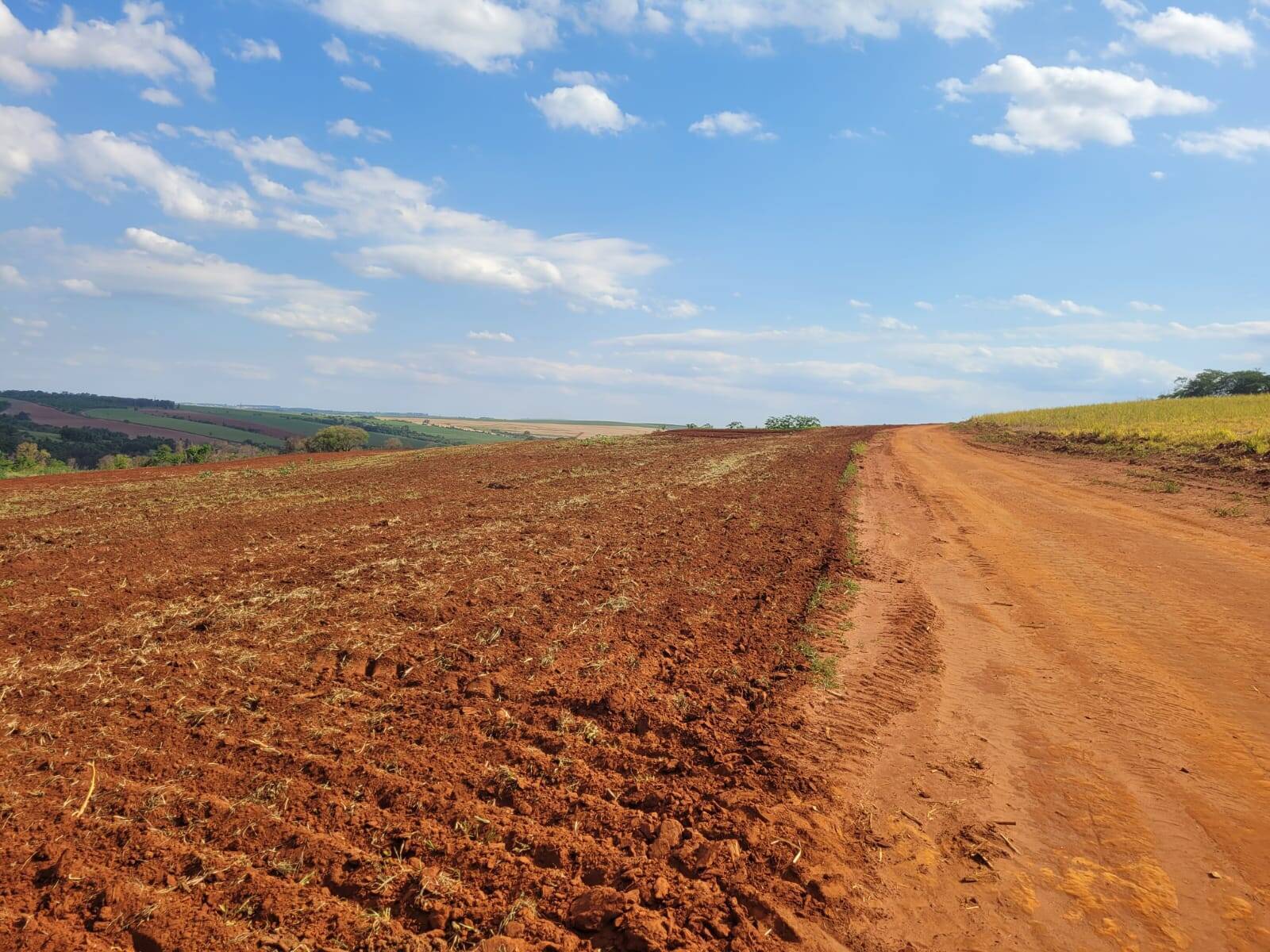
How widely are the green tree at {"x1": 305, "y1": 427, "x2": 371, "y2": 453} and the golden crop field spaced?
39.7 m

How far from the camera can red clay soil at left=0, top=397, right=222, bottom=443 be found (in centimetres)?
6856

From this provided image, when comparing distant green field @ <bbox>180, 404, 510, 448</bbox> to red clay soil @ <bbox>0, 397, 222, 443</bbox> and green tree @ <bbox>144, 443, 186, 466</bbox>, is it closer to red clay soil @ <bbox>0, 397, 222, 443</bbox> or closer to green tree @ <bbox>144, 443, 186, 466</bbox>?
red clay soil @ <bbox>0, 397, 222, 443</bbox>

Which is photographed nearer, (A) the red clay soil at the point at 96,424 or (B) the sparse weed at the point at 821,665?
(B) the sparse weed at the point at 821,665

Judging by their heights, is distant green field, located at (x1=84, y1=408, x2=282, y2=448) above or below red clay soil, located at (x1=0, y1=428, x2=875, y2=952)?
above

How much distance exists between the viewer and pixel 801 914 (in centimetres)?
314

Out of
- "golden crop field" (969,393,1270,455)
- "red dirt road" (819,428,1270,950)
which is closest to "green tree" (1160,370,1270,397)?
"golden crop field" (969,393,1270,455)

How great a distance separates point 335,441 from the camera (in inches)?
1620

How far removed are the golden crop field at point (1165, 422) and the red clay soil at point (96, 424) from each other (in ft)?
228

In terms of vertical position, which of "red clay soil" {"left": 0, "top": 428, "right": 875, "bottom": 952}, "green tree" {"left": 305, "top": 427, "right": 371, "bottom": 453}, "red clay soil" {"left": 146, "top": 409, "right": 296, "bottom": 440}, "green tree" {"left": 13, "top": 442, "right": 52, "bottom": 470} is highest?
"red clay soil" {"left": 146, "top": 409, "right": 296, "bottom": 440}

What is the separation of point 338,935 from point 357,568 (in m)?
6.96

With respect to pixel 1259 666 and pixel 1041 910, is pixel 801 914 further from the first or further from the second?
pixel 1259 666

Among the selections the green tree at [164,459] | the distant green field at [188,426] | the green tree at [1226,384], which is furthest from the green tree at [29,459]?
the green tree at [1226,384]

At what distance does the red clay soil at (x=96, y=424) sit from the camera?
68562 millimetres

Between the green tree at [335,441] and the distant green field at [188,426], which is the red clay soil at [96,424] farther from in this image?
the green tree at [335,441]
